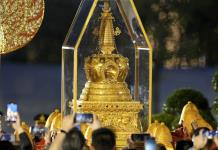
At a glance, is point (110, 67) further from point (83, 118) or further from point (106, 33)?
point (83, 118)

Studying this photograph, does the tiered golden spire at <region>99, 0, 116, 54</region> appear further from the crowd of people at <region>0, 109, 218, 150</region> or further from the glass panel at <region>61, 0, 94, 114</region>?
the crowd of people at <region>0, 109, 218, 150</region>

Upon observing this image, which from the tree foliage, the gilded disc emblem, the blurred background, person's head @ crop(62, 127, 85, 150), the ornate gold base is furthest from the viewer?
the blurred background

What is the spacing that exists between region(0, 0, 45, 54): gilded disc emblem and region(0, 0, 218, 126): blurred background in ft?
12.5

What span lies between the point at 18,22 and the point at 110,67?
74.8 inches

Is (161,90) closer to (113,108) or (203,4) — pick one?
(203,4)

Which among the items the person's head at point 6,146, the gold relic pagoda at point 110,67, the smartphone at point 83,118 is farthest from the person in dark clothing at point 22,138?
the gold relic pagoda at point 110,67

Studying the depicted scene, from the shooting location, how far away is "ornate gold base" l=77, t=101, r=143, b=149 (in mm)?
15046

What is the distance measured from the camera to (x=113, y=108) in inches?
594

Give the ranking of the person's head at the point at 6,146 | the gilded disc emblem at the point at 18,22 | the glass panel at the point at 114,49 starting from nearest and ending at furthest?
the person's head at the point at 6,146, the glass panel at the point at 114,49, the gilded disc emblem at the point at 18,22

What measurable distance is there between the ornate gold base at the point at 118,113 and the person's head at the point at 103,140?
5.38 metres

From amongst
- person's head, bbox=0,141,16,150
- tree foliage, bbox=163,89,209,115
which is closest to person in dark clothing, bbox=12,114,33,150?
Result: person's head, bbox=0,141,16,150

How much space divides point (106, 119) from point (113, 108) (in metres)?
0.16

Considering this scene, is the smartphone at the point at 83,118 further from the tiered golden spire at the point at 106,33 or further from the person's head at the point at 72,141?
the tiered golden spire at the point at 106,33

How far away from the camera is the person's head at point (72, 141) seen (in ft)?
30.8
